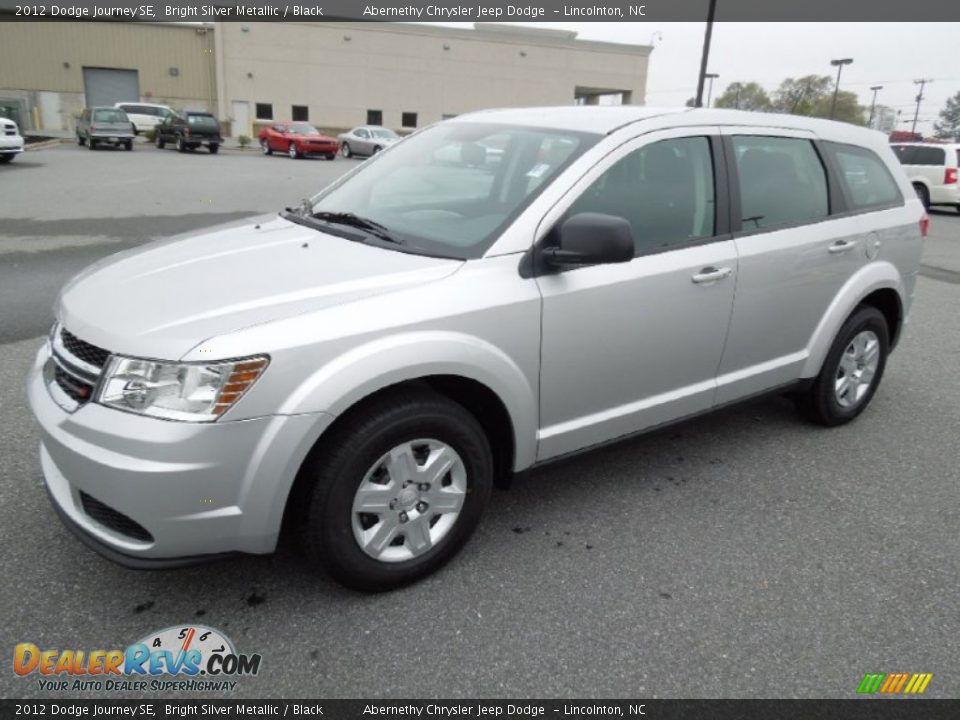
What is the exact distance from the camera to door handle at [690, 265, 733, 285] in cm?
326

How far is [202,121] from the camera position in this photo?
29.8 metres

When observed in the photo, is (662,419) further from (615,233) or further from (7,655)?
(7,655)

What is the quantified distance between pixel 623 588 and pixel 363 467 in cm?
112

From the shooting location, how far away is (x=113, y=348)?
227cm

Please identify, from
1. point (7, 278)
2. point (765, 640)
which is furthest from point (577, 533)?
point (7, 278)

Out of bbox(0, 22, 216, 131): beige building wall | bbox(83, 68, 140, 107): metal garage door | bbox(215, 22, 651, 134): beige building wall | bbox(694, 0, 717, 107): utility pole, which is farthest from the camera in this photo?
bbox(83, 68, 140, 107): metal garage door

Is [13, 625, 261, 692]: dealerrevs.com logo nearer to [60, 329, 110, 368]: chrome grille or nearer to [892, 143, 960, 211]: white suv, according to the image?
[60, 329, 110, 368]: chrome grille

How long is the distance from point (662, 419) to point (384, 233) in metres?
1.53

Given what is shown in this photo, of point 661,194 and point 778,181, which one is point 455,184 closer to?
point 661,194

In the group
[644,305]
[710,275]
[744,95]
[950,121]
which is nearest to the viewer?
[644,305]

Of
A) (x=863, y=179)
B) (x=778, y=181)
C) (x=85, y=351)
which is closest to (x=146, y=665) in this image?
(x=85, y=351)

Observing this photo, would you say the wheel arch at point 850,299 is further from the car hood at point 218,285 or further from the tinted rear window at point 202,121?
the tinted rear window at point 202,121
